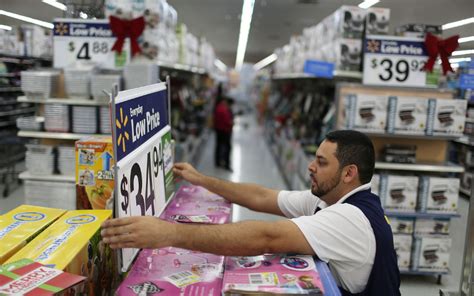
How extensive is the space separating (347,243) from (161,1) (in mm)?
3058

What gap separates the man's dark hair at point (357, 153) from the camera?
1.87 meters

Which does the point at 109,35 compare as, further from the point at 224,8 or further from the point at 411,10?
the point at 411,10

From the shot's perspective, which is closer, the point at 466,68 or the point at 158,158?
the point at 158,158

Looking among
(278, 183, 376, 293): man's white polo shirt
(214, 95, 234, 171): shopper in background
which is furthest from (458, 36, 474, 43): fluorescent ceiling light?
(214, 95, 234, 171): shopper in background

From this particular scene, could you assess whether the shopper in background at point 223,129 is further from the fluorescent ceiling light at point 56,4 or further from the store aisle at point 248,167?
the fluorescent ceiling light at point 56,4

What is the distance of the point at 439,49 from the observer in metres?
3.96

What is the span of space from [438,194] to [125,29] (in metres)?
3.27

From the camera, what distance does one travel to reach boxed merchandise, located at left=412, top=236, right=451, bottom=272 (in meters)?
4.00

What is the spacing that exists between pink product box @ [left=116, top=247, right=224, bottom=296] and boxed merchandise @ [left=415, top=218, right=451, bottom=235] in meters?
3.02

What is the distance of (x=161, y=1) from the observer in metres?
3.88

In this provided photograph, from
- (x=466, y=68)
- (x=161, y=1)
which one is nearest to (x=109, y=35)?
(x=161, y=1)

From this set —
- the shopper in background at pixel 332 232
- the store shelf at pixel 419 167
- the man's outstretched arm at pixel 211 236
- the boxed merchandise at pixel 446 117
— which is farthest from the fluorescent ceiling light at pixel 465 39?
the man's outstretched arm at pixel 211 236

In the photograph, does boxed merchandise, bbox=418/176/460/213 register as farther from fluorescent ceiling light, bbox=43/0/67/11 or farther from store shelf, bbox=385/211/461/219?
fluorescent ceiling light, bbox=43/0/67/11

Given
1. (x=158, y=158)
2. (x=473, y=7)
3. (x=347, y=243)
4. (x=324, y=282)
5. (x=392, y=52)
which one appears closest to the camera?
(x=324, y=282)
